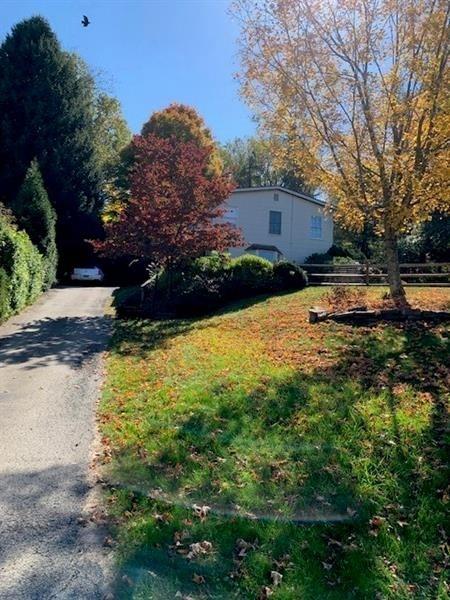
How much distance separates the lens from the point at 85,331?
11.8 metres

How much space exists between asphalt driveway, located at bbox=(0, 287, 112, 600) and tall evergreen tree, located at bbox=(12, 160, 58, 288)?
1142 cm

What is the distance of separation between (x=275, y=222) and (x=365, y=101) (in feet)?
61.4

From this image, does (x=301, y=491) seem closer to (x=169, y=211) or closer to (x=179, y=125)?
(x=169, y=211)

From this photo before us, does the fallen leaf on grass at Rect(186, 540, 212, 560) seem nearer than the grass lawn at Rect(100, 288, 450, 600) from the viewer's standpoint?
No

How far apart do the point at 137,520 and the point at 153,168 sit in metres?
11.5

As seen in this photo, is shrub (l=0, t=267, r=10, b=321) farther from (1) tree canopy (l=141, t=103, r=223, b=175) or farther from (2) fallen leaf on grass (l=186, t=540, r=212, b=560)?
(1) tree canopy (l=141, t=103, r=223, b=175)

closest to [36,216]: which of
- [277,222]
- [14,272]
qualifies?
[14,272]

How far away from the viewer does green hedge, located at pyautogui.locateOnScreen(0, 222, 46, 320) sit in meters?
11.8

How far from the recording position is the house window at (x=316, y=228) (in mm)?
30547

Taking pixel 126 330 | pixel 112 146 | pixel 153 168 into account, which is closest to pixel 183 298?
pixel 126 330

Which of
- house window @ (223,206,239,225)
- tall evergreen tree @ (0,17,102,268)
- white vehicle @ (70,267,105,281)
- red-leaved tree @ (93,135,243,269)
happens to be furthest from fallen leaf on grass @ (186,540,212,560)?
white vehicle @ (70,267,105,281)

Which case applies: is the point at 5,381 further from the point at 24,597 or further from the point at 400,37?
the point at 400,37

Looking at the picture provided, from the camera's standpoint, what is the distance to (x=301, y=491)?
12.4 ft

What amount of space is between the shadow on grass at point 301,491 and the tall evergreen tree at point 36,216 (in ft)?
53.7
